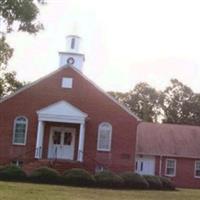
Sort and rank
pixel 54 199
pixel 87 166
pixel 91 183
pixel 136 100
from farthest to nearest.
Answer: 1. pixel 136 100
2. pixel 87 166
3. pixel 91 183
4. pixel 54 199

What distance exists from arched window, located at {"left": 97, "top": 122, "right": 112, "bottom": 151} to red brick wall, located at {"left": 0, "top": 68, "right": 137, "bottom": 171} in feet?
0.86

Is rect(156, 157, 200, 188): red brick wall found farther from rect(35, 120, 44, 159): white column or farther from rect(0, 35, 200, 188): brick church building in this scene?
rect(35, 120, 44, 159): white column

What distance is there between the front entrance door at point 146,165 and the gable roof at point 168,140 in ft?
1.81

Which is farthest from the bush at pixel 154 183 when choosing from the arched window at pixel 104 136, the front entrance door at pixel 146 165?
the front entrance door at pixel 146 165

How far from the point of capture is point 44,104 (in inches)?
1473

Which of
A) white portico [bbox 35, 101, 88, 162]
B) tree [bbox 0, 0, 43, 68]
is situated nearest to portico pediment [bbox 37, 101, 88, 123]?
white portico [bbox 35, 101, 88, 162]

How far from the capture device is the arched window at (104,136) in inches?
1474

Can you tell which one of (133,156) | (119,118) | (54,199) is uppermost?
(119,118)

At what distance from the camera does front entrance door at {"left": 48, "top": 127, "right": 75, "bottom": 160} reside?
37375 mm

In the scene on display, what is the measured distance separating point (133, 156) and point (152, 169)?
20.6ft

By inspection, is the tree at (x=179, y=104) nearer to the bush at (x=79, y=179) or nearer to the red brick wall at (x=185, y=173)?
the red brick wall at (x=185, y=173)

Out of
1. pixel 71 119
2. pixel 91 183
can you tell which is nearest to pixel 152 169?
pixel 71 119

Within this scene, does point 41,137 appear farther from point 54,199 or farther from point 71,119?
point 54,199

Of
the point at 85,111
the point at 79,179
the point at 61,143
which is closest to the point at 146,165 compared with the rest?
the point at 85,111
